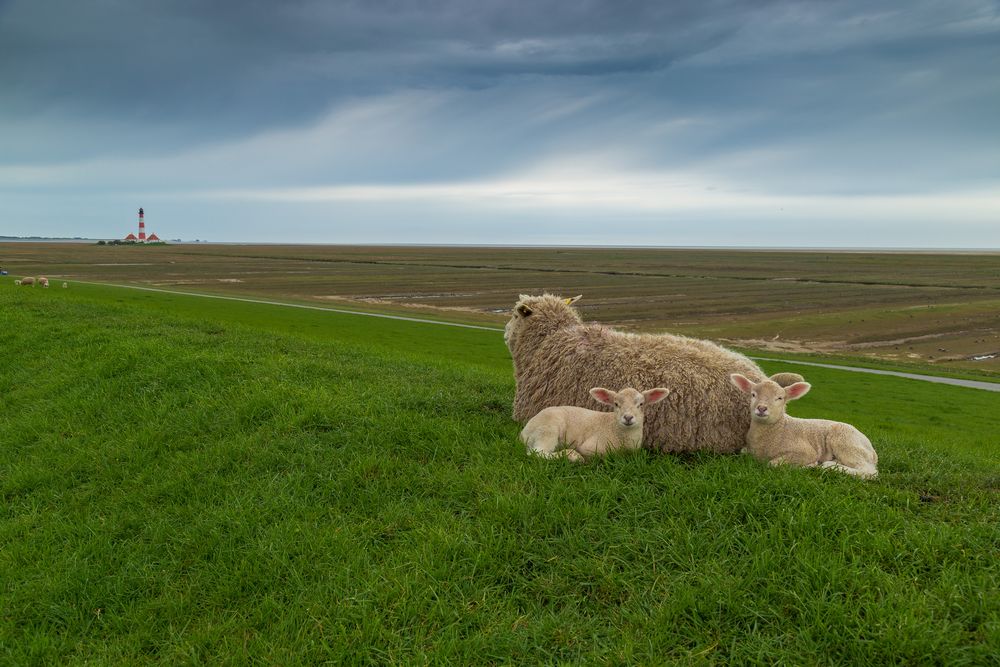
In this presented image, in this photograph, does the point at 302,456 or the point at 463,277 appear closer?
the point at 302,456

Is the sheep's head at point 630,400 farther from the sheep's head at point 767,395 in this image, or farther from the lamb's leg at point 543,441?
the sheep's head at point 767,395

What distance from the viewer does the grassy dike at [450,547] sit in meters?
4.54

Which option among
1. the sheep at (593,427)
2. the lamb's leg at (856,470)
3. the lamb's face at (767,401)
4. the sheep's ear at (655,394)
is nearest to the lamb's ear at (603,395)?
the sheep at (593,427)

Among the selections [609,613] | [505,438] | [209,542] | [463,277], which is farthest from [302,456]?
[463,277]

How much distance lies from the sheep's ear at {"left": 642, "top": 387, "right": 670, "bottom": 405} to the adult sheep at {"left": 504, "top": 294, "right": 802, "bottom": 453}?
0.31 m

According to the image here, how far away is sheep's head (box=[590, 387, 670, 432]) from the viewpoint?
21.7 ft

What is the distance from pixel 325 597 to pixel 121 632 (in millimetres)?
1760

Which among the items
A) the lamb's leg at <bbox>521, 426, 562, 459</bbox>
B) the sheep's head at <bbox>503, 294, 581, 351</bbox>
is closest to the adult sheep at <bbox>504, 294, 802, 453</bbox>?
the sheep's head at <bbox>503, 294, 581, 351</bbox>

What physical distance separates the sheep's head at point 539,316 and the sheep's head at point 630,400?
240cm

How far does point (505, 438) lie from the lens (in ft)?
25.3

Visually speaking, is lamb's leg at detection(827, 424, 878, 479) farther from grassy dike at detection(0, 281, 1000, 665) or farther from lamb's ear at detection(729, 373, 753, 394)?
lamb's ear at detection(729, 373, 753, 394)

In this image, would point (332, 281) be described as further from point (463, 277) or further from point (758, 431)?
point (758, 431)

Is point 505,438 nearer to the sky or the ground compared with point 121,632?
nearer to the sky

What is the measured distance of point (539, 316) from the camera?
30.4 ft
